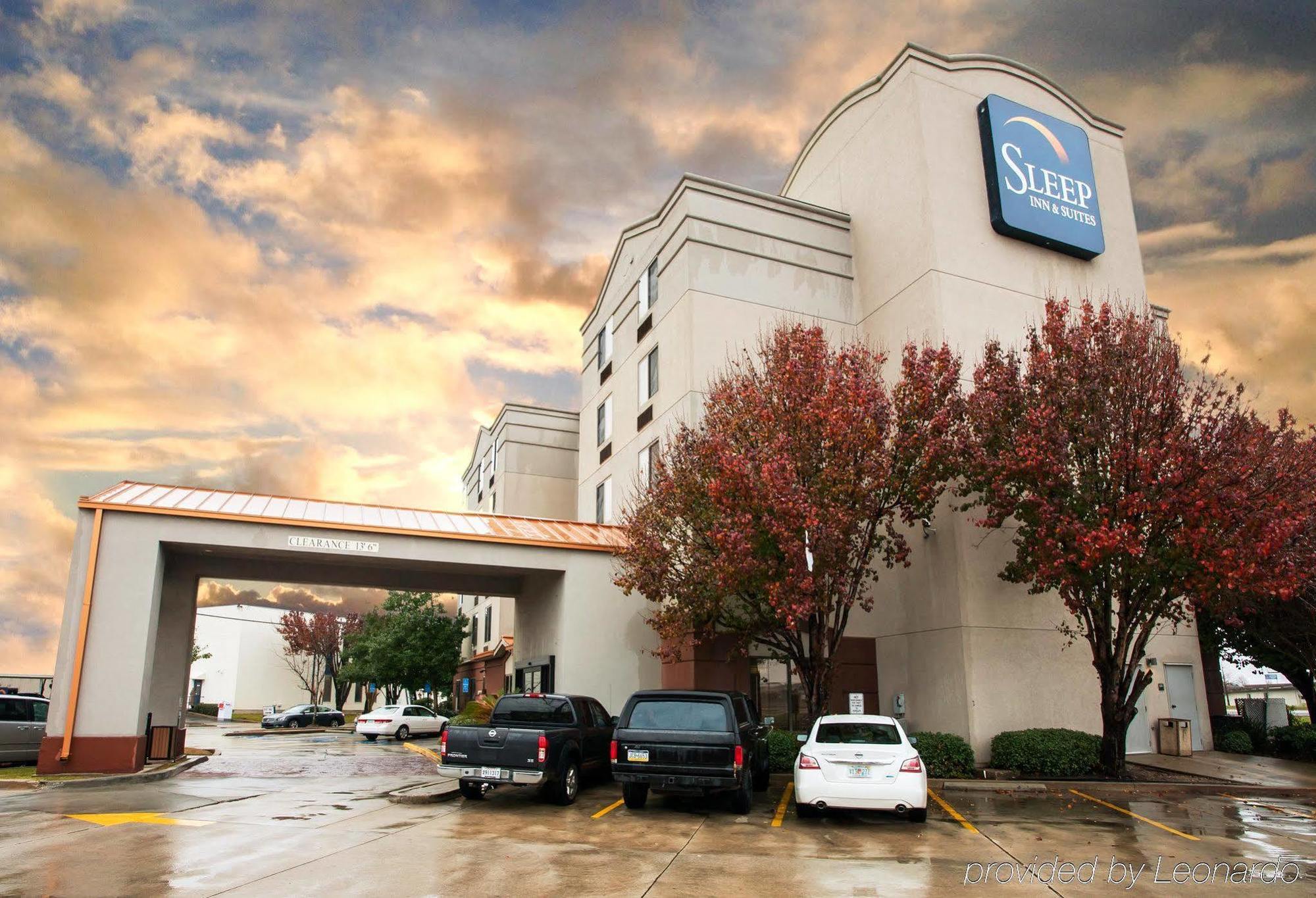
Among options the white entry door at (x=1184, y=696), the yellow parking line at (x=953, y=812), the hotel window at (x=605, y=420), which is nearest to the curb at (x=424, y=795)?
the yellow parking line at (x=953, y=812)

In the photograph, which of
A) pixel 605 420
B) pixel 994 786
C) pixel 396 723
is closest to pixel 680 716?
pixel 994 786

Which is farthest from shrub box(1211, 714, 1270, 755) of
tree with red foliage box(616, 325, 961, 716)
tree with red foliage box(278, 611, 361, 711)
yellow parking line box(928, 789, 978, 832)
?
tree with red foliage box(278, 611, 361, 711)

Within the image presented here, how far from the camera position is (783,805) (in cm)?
1473

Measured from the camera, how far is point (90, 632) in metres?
18.6

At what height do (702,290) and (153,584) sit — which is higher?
(702,290)

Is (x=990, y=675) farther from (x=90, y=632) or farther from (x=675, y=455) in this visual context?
(x=90, y=632)

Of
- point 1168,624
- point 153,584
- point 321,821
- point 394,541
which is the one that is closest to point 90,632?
point 153,584

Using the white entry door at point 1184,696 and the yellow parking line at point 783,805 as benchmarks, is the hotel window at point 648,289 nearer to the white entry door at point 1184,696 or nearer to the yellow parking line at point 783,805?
Result: the yellow parking line at point 783,805

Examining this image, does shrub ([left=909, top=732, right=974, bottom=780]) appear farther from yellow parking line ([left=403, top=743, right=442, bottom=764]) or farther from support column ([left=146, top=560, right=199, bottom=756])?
→ support column ([left=146, top=560, right=199, bottom=756])

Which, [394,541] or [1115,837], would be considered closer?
[1115,837]

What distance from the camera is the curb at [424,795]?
587 inches

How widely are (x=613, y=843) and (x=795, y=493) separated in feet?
28.1

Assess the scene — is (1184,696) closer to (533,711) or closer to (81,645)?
(533,711)

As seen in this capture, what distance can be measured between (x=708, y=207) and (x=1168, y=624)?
17.3 metres
